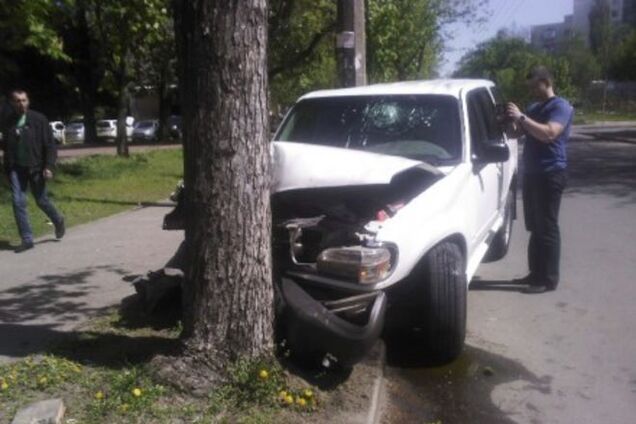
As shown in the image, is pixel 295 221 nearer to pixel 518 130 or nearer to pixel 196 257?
pixel 196 257

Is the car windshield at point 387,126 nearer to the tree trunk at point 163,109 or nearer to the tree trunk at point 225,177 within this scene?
the tree trunk at point 225,177

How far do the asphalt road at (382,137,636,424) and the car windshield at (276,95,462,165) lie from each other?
58.1 inches

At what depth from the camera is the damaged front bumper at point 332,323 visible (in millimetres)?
4199

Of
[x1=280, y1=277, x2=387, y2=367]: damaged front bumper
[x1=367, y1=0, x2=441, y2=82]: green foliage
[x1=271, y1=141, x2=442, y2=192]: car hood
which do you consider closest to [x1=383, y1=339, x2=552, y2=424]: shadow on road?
[x1=280, y1=277, x2=387, y2=367]: damaged front bumper

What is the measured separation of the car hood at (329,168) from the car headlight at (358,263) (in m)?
0.60

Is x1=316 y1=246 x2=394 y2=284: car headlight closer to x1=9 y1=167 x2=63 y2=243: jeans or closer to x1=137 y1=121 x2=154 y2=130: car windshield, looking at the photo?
x1=9 y1=167 x2=63 y2=243: jeans

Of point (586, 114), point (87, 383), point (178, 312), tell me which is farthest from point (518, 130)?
point (586, 114)

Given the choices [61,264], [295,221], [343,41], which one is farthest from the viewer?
[343,41]

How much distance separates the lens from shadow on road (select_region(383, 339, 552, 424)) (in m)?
4.41

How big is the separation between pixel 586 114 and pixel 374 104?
56500mm

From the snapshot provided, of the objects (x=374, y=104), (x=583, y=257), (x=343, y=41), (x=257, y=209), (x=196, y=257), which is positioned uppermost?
(x=343, y=41)

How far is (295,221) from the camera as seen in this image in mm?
4781

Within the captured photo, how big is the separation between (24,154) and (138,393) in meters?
5.13

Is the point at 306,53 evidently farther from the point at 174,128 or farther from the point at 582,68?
the point at 582,68
